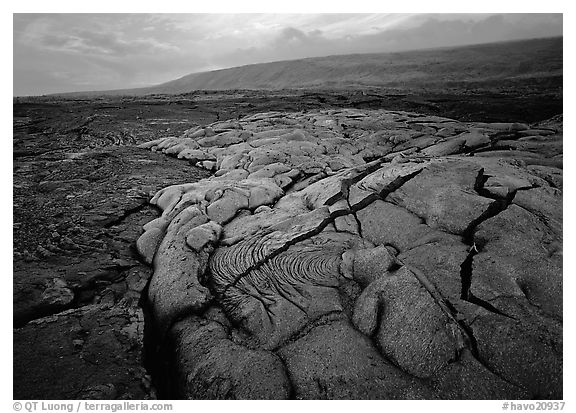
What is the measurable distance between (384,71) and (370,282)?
1170 inches

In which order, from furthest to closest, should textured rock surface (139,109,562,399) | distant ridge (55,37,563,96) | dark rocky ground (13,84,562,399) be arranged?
distant ridge (55,37,563,96)
dark rocky ground (13,84,562,399)
textured rock surface (139,109,562,399)

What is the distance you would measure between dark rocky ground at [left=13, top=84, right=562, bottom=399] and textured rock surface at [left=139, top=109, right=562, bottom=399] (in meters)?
0.31

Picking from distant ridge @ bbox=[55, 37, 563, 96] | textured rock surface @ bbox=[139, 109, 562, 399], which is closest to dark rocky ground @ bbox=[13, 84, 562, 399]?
textured rock surface @ bbox=[139, 109, 562, 399]

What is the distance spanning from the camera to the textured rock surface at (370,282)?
2334 millimetres

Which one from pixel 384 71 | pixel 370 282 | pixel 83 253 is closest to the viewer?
pixel 370 282

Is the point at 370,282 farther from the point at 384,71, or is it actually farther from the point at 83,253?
the point at 384,71

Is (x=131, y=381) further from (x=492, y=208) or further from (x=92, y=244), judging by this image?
(x=492, y=208)

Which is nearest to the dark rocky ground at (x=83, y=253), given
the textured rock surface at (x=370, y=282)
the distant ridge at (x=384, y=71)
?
→ the textured rock surface at (x=370, y=282)

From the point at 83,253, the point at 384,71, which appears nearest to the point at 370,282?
the point at 83,253

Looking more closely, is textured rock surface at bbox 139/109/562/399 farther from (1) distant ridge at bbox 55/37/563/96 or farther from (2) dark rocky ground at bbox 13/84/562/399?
(1) distant ridge at bbox 55/37/563/96

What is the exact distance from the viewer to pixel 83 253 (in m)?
3.72

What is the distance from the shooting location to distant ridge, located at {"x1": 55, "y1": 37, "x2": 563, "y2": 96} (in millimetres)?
13551

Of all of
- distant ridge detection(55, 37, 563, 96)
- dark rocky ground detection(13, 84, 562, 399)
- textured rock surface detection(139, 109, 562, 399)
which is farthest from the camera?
distant ridge detection(55, 37, 563, 96)
